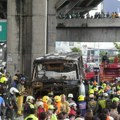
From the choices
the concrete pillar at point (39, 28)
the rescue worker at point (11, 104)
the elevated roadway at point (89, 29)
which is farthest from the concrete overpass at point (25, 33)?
the elevated roadway at point (89, 29)

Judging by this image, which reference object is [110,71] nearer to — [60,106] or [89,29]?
[89,29]

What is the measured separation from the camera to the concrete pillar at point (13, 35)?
114 ft

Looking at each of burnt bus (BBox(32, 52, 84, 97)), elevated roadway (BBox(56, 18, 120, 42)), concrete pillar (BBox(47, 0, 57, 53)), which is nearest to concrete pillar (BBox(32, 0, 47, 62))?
concrete pillar (BBox(47, 0, 57, 53))

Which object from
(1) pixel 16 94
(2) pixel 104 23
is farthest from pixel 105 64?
(1) pixel 16 94

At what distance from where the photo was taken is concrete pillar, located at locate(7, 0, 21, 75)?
34.8 meters

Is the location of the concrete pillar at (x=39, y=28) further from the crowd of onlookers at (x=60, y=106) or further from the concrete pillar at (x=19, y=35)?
the crowd of onlookers at (x=60, y=106)

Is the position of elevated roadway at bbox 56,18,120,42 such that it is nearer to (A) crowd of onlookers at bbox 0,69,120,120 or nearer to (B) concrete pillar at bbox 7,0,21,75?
(B) concrete pillar at bbox 7,0,21,75

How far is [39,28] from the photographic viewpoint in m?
34.7

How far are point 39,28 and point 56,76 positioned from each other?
42.2ft

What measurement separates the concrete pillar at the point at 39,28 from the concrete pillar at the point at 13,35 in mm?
1178

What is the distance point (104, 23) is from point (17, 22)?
23.3m

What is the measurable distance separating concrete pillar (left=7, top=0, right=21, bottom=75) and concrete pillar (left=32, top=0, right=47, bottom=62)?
118 cm

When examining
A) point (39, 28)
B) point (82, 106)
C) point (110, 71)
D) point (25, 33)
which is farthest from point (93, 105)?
point (110, 71)

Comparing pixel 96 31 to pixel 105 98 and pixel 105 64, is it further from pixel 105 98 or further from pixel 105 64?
pixel 105 98
